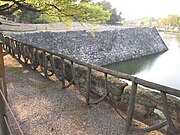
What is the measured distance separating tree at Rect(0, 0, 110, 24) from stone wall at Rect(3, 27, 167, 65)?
16.5ft

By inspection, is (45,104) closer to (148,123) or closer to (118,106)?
(118,106)

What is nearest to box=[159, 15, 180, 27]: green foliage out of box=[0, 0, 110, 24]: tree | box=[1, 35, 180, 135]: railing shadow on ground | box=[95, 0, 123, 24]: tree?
box=[95, 0, 123, 24]: tree

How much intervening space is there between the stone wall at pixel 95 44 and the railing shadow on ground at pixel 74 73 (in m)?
5.41

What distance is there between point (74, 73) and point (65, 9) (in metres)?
3.47

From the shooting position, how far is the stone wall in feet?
49.4

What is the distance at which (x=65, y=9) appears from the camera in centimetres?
735

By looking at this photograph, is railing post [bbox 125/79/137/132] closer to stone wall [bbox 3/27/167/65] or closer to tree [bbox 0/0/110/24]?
tree [bbox 0/0/110/24]

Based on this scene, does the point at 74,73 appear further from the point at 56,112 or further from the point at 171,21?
the point at 171,21

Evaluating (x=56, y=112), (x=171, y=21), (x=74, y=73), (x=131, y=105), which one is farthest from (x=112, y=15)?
(x=131, y=105)

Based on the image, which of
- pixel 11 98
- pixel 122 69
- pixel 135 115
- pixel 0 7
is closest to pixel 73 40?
pixel 122 69

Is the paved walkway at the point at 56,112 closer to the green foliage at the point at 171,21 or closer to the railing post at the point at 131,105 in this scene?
the railing post at the point at 131,105

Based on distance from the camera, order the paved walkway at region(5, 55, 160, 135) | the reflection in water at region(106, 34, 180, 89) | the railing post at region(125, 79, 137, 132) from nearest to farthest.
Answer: the railing post at region(125, 79, 137, 132), the paved walkway at region(5, 55, 160, 135), the reflection in water at region(106, 34, 180, 89)

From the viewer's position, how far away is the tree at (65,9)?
23.9 ft

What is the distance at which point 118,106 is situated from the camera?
13.8ft
